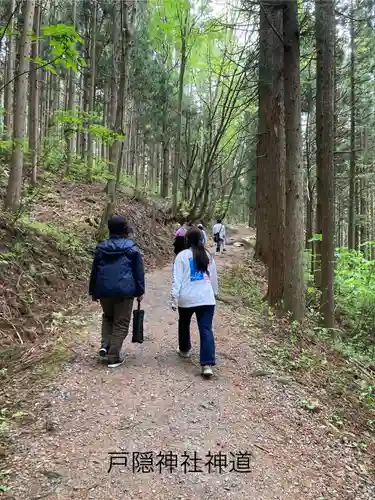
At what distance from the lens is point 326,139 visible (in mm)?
8625

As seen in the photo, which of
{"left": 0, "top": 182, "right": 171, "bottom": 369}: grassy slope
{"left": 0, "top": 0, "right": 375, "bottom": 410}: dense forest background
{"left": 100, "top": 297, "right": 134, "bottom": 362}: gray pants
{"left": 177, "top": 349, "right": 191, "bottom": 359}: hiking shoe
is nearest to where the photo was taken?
{"left": 100, "top": 297, "right": 134, "bottom": 362}: gray pants

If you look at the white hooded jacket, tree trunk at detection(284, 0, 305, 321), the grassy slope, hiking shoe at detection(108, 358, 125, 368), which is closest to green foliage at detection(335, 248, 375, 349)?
tree trunk at detection(284, 0, 305, 321)

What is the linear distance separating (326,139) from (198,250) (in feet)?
16.0

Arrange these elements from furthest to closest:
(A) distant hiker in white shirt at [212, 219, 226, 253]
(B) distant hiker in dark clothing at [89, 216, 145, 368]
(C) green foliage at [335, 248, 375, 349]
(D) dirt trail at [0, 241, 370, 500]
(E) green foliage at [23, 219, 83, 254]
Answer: (A) distant hiker in white shirt at [212, 219, 226, 253] < (C) green foliage at [335, 248, 375, 349] < (E) green foliage at [23, 219, 83, 254] < (B) distant hiker in dark clothing at [89, 216, 145, 368] < (D) dirt trail at [0, 241, 370, 500]

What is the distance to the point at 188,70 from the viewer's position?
2212 centimetres

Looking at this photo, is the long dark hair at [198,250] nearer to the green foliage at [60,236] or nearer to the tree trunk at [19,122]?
the green foliage at [60,236]

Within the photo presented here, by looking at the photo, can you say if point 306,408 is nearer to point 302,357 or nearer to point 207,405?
point 207,405

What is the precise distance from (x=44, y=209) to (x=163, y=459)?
988 centimetres

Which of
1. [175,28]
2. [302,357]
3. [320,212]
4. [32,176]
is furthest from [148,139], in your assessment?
[302,357]

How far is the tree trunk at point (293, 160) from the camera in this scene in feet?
24.7

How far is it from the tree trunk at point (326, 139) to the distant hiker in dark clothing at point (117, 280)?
16.7ft

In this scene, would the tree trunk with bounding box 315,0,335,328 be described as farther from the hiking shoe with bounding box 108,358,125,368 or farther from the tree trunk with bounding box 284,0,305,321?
the hiking shoe with bounding box 108,358,125,368

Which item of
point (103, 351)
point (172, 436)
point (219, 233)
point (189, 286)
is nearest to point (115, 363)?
point (103, 351)

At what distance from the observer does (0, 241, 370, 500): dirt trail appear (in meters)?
3.16
